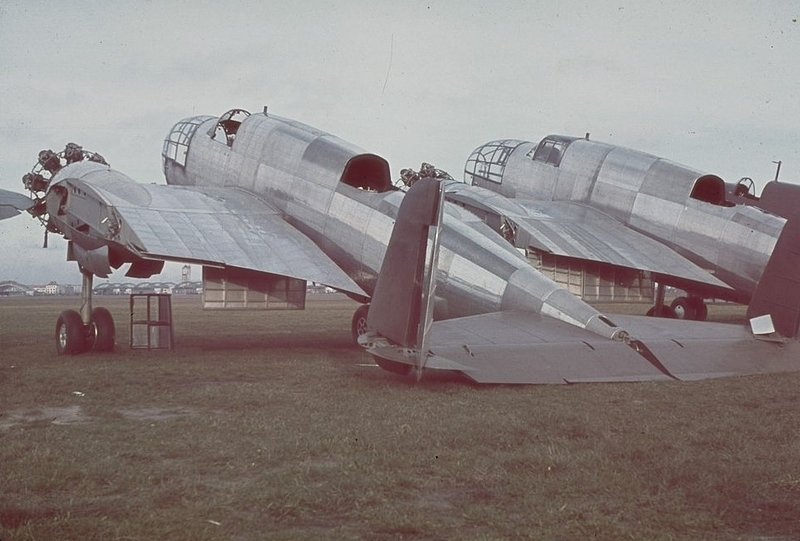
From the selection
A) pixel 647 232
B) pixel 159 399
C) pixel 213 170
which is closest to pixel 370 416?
pixel 159 399

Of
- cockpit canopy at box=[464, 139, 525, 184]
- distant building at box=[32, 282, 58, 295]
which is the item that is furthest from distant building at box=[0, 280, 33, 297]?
cockpit canopy at box=[464, 139, 525, 184]

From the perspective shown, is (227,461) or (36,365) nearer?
(227,461)

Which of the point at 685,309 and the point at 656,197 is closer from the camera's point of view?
the point at 656,197

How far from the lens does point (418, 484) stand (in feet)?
19.9

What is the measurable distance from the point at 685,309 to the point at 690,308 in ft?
0.47

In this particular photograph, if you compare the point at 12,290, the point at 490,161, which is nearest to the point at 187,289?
the point at 12,290

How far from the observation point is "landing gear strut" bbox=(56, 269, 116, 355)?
15.7 metres

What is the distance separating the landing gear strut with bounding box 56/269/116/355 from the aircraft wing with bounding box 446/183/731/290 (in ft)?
26.9

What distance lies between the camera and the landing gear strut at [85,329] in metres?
15.7

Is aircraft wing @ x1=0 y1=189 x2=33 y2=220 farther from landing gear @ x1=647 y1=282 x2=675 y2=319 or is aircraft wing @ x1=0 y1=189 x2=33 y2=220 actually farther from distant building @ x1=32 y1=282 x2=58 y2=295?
distant building @ x1=32 y1=282 x2=58 y2=295

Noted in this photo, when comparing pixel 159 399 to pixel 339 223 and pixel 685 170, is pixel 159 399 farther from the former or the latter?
pixel 685 170

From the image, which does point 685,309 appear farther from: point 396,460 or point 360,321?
point 396,460

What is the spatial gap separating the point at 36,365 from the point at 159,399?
5.10 metres

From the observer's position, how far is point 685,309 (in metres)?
24.3
